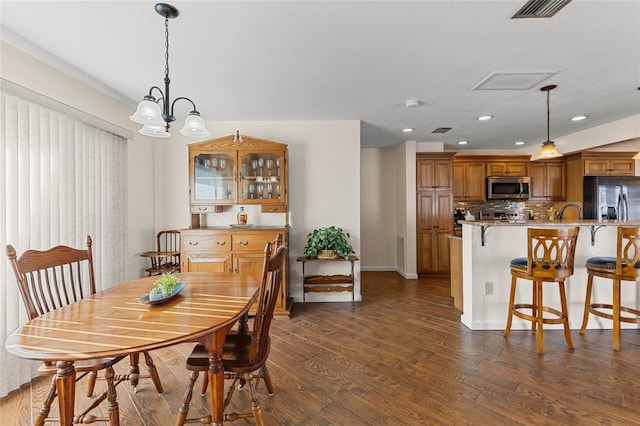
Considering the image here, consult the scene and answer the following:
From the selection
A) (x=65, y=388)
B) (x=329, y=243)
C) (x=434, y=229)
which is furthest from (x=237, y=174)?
(x=434, y=229)

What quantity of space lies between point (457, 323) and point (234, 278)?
2529 mm

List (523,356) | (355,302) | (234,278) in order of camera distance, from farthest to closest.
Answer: (355,302)
(523,356)
(234,278)

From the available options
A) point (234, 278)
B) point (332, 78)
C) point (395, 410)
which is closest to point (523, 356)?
point (395, 410)

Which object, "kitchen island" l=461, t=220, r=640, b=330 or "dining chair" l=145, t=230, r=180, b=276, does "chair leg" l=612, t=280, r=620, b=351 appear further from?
"dining chair" l=145, t=230, r=180, b=276

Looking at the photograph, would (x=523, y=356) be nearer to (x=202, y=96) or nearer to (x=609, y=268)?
(x=609, y=268)

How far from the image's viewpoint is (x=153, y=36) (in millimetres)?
2023

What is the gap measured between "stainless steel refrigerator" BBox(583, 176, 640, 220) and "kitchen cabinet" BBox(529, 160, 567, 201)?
24.7 inches

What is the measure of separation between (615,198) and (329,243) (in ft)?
16.7

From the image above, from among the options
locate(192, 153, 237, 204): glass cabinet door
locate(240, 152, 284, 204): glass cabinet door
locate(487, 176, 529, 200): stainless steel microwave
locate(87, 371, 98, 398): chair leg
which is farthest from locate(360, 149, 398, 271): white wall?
locate(87, 371, 98, 398): chair leg

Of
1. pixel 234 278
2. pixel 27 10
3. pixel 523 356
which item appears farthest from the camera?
pixel 523 356

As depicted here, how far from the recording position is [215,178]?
3.72 meters

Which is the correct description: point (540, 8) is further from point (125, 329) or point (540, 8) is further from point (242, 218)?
point (242, 218)

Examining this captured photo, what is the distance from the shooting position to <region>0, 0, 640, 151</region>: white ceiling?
1.78 metres

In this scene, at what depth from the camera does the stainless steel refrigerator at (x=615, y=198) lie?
15.8 ft
